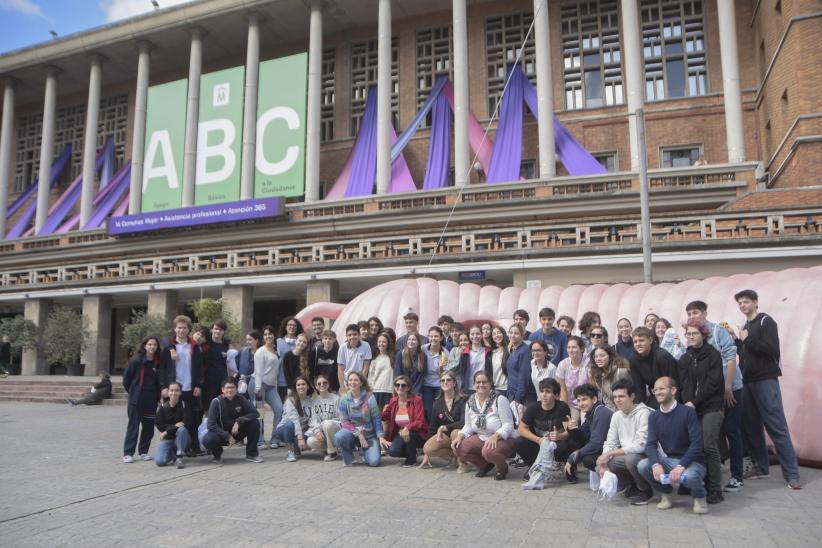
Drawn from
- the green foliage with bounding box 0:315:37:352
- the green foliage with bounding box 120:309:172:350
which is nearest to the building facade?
the green foliage with bounding box 0:315:37:352

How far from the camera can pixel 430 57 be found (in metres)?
30.6

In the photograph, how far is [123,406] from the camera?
1762 cm

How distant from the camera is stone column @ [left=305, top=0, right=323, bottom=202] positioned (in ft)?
93.0

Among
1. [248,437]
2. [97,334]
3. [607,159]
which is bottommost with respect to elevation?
[248,437]

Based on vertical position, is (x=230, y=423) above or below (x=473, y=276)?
below

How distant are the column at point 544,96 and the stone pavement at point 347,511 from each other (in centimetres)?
1872

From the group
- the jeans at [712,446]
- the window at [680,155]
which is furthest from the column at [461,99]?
the jeans at [712,446]

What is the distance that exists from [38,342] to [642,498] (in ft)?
92.3

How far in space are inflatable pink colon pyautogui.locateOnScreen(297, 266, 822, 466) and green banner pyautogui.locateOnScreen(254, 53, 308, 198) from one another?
14.1 metres

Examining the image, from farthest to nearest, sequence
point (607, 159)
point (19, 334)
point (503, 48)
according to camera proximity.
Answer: point (503, 48)
point (607, 159)
point (19, 334)

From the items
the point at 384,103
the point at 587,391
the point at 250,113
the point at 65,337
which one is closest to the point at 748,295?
the point at 587,391

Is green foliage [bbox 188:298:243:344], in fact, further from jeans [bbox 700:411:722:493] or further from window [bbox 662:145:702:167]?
window [bbox 662:145:702:167]

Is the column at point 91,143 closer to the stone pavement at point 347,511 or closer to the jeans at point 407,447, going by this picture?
the stone pavement at point 347,511

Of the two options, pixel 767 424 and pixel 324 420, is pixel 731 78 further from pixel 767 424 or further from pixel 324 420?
pixel 324 420
